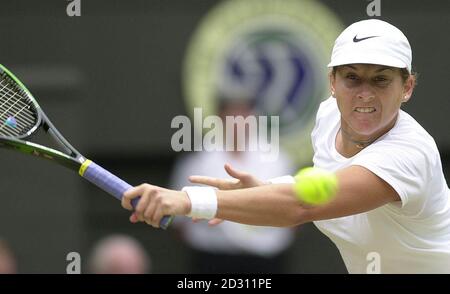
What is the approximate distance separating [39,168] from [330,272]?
6.73 ft

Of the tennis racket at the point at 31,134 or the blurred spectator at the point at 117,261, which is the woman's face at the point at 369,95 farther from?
Result: the blurred spectator at the point at 117,261

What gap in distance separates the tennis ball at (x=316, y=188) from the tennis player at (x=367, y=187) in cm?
3

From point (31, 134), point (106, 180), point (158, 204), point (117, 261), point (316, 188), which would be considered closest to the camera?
point (158, 204)

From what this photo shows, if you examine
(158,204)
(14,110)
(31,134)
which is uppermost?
(14,110)

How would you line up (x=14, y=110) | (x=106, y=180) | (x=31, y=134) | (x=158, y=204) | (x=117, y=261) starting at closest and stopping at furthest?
(x=158, y=204)
(x=106, y=180)
(x=31, y=134)
(x=14, y=110)
(x=117, y=261)

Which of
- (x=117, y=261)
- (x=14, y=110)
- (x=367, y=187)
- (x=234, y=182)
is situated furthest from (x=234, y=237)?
(x=367, y=187)

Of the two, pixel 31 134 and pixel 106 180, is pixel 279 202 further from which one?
pixel 31 134

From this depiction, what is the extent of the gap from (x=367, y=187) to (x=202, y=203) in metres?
0.58

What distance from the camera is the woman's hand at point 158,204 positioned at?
13.4 ft

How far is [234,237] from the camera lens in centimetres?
777

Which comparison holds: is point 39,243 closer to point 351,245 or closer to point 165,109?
point 165,109

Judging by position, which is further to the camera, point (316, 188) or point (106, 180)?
point (106, 180)

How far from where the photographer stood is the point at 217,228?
306 inches
